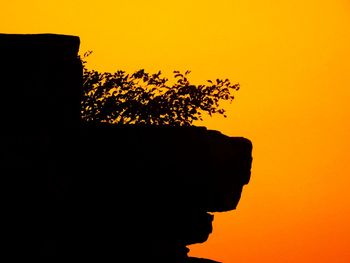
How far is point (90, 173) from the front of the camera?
1866 centimetres

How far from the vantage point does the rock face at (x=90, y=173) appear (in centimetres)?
1688

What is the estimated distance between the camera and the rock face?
16875 millimetres

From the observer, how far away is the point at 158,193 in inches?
763

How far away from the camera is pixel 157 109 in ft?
82.5
